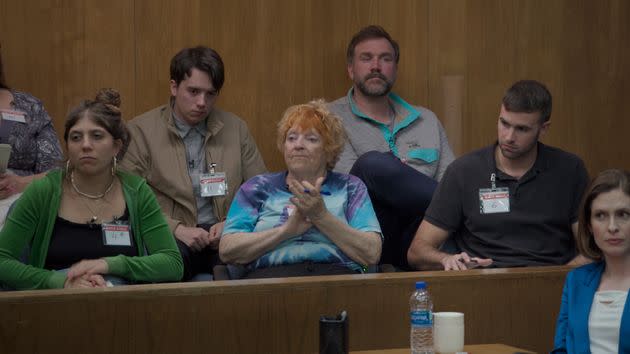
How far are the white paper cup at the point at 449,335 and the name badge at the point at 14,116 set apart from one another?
238 centimetres

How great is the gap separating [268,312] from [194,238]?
3.95ft

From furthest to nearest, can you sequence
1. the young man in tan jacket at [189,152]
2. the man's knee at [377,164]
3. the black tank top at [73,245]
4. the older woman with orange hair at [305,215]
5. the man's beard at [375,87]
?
the man's beard at [375,87] → the young man in tan jacket at [189,152] → the man's knee at [377,164] → the older woman with orange hair at [305,215] → the black tank top at [73,245]

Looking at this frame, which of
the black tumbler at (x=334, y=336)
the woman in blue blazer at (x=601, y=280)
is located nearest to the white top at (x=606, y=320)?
the woman in blue blazer at (x=601, y=280)

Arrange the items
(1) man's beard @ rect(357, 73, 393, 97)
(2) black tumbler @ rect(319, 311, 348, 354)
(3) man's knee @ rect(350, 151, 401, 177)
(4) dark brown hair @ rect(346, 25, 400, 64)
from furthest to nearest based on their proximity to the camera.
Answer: (4) dark brown hair @ rect(346, 25, 400, 64)
(1) man's beard @ rect(357, 73, 393, 97)
(3) man's knee @ rect(350, 151, 401, 177)
(2) black tumbler @ rect(319, 311, 348, 354)

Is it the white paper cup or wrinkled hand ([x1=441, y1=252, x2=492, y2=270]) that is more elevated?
wrinkled hand ([x1=441, y1=252, x2=492, y2=270])

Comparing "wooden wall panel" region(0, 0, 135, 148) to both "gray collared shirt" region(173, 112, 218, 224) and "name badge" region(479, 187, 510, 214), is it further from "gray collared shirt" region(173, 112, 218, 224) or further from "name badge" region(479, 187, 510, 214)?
"name badge" region(479, 187, 510, 214)

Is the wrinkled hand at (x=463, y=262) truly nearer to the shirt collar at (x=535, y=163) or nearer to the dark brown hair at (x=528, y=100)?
the shirt collar at (x=535, y=163)

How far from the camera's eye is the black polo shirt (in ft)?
12.1

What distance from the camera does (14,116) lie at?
4160 mm

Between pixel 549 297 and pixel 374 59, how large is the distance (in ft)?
6.32

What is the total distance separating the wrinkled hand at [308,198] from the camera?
3.30m

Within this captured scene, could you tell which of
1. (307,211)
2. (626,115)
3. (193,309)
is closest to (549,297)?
(307,211)

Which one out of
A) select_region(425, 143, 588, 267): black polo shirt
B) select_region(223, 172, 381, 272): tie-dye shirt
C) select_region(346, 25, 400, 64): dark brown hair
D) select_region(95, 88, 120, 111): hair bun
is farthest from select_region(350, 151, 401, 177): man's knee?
select_region(95, 88, 120, 111): hair bun

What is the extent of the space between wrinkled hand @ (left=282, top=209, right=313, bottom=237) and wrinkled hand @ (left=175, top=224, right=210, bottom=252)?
2.45 ft
